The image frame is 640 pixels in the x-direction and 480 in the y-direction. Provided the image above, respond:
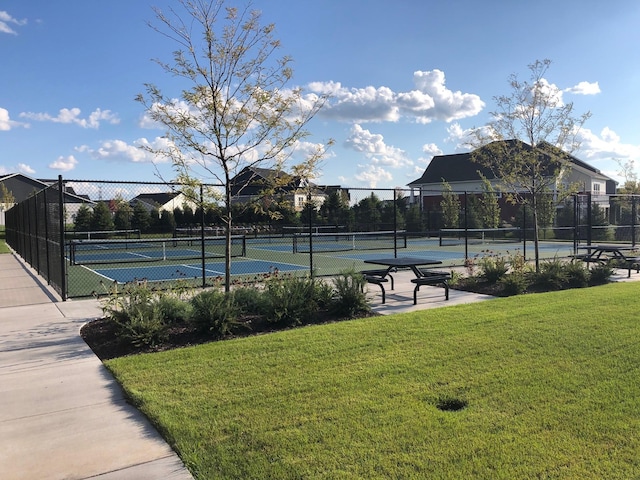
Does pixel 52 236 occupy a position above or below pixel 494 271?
above

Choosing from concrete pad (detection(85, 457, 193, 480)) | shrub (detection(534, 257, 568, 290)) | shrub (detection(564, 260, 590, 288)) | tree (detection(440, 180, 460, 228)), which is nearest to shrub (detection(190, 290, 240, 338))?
concrete pad (detection(85, 457, 193, 480))

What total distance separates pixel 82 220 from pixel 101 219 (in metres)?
1.00

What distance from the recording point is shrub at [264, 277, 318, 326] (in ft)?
24.1

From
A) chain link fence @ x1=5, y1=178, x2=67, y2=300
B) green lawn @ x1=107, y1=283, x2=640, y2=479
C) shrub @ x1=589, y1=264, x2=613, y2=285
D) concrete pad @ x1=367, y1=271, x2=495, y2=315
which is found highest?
chain link fence @ x1=5, y1=178, x2=67, y2=300

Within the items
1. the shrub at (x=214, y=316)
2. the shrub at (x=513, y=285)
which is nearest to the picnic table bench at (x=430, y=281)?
the shrub at (x=513, y=285)

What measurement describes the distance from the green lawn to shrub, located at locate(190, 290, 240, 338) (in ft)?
1.36

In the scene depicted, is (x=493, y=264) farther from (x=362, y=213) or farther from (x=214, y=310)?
(x=362, y=213)

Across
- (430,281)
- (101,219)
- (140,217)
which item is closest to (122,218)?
(140,217)

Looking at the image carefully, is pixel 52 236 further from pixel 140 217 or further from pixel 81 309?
pixel 140 217

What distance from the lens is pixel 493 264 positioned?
1116 cm

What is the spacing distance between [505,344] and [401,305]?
3127 millimetres

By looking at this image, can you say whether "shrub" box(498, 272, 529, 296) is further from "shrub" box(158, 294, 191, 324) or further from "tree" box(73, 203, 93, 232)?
"tree" box(73, 203, 93, 232)

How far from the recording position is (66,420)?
4.21 m

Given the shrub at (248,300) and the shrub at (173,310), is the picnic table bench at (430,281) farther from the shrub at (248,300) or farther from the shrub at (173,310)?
the shrub at (173,310)
